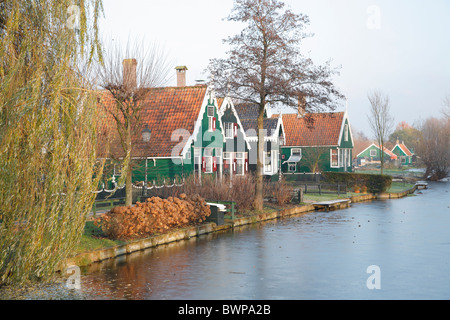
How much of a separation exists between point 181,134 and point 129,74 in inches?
487

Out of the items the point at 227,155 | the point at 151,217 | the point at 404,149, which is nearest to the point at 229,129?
the point at 227,155

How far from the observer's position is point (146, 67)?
20641 mm

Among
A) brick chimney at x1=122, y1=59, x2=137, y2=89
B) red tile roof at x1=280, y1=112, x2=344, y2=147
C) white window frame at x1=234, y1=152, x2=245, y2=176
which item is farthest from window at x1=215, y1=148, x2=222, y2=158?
red tile roof at x1=280, y1=112, x2=344, y2=147

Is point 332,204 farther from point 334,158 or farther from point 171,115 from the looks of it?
point 334,158

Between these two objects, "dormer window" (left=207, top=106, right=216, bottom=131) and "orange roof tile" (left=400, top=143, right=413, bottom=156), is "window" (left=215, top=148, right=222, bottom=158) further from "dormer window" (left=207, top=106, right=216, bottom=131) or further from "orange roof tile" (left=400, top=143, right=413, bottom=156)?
"orange roof tile" (left=400, top=143, right=413, bottom=156)

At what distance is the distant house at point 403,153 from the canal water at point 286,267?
354 ft

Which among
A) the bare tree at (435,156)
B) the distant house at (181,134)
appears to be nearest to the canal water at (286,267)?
the distant house at (181,134)

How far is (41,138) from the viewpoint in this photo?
33.8ft

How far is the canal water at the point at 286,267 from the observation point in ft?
35.6

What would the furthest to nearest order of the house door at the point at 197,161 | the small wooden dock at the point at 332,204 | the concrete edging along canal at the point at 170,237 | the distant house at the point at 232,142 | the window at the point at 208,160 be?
the distant house at the point at 232,142 < the window at the point at 208,160 < the house door at the point at 197,161 < the small wooden dock at the point at 332,204 < the concrete edging along canal at the point at 170,237

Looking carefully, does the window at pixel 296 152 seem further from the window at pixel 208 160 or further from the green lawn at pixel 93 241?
the green lawn at pixel 93 241

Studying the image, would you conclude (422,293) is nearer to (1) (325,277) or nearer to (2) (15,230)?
(1) (325,277)

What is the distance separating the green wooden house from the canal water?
33.2 metres

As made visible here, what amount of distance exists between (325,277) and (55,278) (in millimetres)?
5627
